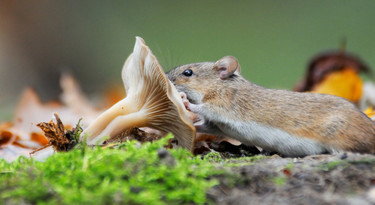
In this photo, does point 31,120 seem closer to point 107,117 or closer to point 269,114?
point 107,117

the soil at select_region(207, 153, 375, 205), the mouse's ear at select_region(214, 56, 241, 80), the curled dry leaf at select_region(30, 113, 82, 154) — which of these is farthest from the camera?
the mouse's ear at select_region(214, 56, 241, 80)

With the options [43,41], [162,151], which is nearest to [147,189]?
[162,151]

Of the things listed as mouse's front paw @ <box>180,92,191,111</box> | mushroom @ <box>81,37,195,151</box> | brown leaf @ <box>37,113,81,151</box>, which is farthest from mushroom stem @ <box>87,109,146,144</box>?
mouse's front paw @ <box>180,92,191,111</box>

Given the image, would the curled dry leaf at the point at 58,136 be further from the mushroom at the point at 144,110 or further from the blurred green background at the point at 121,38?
the blurred green background at the point at 121,38

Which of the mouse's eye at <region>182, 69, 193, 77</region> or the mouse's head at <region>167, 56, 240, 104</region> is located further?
the mouse's eye at <region>182, 69, 193, 77</region>

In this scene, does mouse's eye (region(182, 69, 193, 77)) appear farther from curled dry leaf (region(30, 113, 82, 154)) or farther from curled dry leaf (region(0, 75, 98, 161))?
curled dry leaf (region(0, 75, 98, 161))

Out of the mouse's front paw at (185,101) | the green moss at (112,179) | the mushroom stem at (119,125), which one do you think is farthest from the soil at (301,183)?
the mouse's front paw at (185,101)
